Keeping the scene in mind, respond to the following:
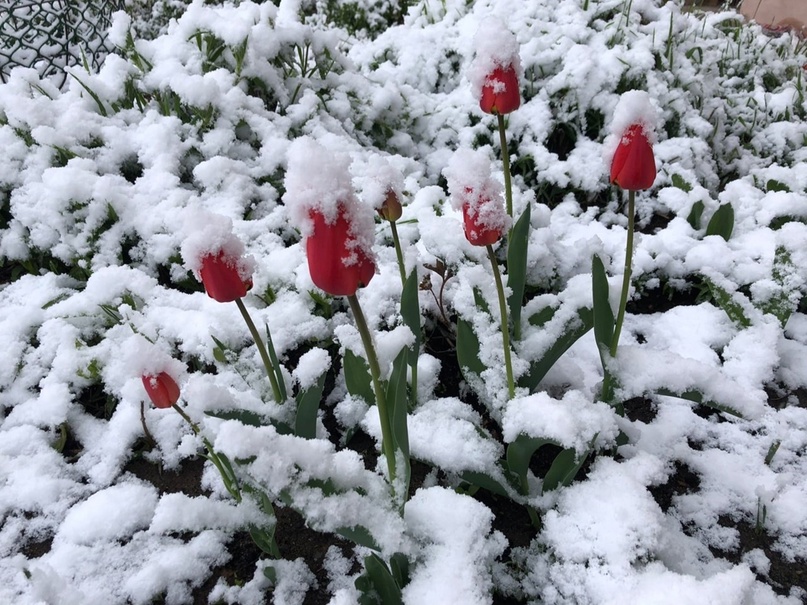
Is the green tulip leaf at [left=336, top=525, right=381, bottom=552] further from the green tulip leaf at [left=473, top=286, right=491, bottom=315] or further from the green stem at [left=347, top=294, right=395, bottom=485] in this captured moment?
the green tulip leaf at [left=473, top=286, right=491, bottom=315]

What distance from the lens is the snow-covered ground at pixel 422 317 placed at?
92cm

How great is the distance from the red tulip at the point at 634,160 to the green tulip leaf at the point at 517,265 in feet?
0.79

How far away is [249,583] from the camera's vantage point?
971 millimetres

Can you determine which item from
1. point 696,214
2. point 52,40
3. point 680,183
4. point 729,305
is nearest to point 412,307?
point 729,305

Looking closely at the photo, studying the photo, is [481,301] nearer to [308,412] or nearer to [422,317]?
[422,317]

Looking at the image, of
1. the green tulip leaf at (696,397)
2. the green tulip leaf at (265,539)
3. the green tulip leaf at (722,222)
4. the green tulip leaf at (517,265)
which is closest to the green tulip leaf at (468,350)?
the green tulip leaf at (517,265)

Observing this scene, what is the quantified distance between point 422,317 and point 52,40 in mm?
1940

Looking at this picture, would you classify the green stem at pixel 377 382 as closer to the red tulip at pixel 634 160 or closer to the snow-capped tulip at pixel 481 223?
the snow-capped tulip at pixel 481 223

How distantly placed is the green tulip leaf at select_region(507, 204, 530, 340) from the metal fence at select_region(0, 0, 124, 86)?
1854 millimetres

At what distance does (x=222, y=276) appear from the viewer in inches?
32.2

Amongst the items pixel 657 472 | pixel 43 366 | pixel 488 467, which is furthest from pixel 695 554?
pixel 43 366

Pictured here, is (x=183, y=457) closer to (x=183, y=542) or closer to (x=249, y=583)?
(x=183, y=542)

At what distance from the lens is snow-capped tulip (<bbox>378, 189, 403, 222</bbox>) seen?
94cm

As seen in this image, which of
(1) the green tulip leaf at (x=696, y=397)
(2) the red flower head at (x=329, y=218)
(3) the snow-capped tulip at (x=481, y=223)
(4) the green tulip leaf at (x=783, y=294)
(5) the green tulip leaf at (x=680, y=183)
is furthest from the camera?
(5) the green tulip leaf at (x=680, y=183)
